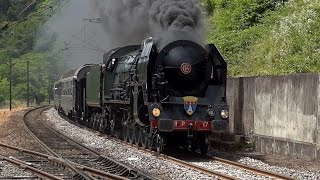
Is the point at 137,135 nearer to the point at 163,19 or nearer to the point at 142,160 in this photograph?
the point at 142,160

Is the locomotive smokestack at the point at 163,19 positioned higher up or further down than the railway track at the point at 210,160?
higher up

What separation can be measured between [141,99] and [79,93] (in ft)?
43.1

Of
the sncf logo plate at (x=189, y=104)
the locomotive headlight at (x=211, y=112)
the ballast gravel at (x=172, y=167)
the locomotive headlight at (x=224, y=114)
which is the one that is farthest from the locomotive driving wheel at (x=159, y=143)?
the locomotive headlight at (x=224, y=114)

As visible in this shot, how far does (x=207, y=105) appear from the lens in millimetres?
14141

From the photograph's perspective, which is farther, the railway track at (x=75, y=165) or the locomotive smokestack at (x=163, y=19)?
the locomotive smokestack at (x=163, y=19)

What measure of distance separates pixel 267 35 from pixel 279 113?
8.97 meters

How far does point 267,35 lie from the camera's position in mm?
22859

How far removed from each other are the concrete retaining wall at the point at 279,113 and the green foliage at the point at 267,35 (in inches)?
96.1

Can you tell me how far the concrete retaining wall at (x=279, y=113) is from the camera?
1281 centimetres

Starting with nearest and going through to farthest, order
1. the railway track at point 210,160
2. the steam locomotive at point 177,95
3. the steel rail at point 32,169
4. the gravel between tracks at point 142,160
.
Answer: the steel rail at point 32,169, the railway track at point 210,160, the gravel between tracks at point 142,160, the steam locomotive at point 177,95

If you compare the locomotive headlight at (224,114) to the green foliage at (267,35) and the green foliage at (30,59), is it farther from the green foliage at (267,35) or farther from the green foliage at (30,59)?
the green foliage at (30,59)

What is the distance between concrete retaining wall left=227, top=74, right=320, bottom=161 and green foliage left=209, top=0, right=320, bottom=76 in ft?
8.01

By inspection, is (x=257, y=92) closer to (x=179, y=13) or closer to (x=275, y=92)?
(x=275, y=92)

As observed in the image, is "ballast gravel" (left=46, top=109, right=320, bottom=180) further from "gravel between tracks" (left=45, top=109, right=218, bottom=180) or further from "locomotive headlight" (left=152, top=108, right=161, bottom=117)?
"locomotive headlight" (left=152, top=108, right=161, bottom=117)
